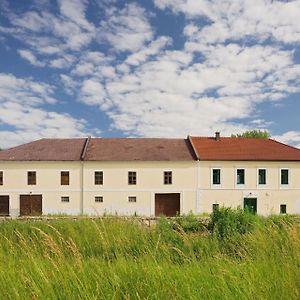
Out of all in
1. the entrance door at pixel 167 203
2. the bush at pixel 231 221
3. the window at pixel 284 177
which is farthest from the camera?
the window at pixel 284 177

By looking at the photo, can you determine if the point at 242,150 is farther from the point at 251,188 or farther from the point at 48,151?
the point at 48,151

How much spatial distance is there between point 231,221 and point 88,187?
20.6 m

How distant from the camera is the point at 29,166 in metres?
29.1

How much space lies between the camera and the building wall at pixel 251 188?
2964 centimetres

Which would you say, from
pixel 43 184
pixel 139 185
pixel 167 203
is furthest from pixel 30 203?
pixel 167 203

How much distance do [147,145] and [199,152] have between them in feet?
16.5

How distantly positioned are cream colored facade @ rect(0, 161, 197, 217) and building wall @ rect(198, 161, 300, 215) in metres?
1.87

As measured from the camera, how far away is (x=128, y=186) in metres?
29.2

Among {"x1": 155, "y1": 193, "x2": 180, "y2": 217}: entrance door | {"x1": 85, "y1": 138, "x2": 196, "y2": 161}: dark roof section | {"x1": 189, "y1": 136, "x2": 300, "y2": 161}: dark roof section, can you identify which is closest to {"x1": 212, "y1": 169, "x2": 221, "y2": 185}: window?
{"x1": 189, "y1": 136, "x2": 300, "y2": 161}: dark roof section

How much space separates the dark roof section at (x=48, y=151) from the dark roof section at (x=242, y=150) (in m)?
11.1

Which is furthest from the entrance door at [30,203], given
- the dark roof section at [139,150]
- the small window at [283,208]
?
the small window at [283,208]

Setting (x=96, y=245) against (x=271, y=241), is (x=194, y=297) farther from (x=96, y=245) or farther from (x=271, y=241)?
(x=96, y=245)

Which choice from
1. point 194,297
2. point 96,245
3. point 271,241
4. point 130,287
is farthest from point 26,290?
point 271,241

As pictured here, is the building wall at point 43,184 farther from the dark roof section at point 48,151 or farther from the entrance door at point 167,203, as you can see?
the entrance door at point 167,203
